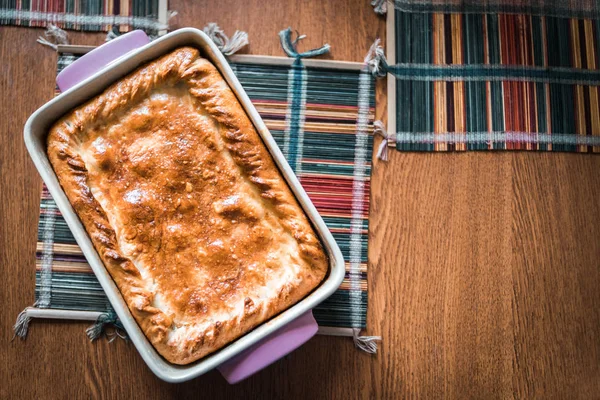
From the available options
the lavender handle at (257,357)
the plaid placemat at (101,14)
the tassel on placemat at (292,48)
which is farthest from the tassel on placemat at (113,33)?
the lavender handle at (257,357)

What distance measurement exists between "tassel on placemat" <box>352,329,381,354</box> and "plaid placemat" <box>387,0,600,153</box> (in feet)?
1.86

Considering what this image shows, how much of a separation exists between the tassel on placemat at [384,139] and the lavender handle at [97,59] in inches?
27.4

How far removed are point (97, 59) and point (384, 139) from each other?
815 mm

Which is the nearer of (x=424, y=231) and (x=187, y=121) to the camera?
(x=187, y=121)

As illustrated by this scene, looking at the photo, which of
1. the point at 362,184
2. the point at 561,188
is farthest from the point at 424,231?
the point at 561,188

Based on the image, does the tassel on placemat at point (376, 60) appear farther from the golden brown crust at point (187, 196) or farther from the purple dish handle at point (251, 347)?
the purple dish handle at point (251, 347)

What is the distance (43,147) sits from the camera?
1.24m

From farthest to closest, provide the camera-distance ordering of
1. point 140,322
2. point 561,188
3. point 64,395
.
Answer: point 561,188 < point 64,395 < point 140,322

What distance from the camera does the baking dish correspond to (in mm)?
1177

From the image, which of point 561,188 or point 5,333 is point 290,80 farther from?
point 5,333

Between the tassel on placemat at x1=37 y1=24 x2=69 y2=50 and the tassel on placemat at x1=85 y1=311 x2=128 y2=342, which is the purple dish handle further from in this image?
the tassel on placemat at x1=85 y1=311 x2=128 y2=342

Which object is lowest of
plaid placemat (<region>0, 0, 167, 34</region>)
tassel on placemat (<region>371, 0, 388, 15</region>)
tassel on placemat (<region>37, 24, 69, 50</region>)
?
tassel on placemat (<region>37, 24, 69, 50</region>)

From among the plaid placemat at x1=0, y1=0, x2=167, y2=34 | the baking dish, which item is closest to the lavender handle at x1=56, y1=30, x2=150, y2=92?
the baking dish

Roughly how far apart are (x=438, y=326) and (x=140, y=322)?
0.84 metres
